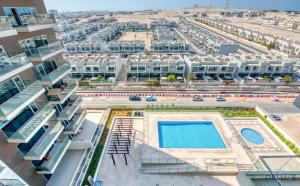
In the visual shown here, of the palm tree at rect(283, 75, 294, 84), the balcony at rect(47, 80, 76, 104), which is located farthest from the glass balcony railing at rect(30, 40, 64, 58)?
the palm tree at rect(283, 75, 294, 84)

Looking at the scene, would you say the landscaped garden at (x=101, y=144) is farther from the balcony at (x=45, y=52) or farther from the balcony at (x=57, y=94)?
the balcony at (x=45, y=52)

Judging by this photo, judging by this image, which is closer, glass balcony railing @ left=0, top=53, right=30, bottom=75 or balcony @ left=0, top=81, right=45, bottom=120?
balcony @ left=0, top=81, right=45, bottom=120

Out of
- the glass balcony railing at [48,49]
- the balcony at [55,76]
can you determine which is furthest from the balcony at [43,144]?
the glass balcony railing at [48,49]

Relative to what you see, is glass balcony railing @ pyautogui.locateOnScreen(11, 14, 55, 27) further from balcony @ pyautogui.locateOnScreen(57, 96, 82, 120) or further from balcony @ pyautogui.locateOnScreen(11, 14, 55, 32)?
balcony @ pyautogui.locateOnScreen(57, 96, 82, 120)

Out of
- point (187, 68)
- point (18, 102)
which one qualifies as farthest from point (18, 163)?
point (187, 68)

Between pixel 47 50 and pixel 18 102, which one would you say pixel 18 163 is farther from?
pixel 47 50

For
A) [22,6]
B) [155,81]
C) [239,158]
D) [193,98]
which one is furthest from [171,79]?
[22,6]

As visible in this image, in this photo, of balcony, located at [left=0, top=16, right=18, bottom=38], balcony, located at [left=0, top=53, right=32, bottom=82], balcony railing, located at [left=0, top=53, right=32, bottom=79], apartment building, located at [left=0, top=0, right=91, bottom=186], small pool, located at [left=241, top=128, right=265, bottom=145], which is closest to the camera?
balcony, located at [left=0, top=16, right=18, bottom=38]
